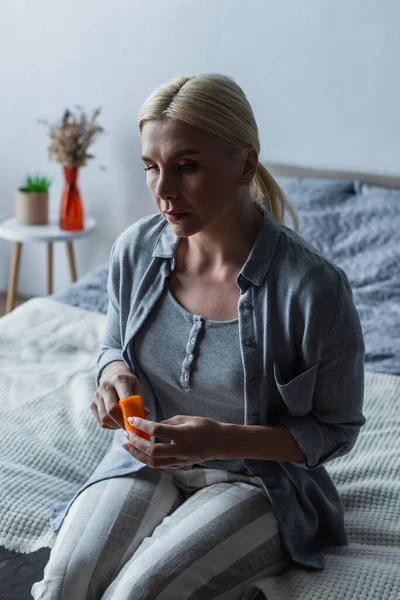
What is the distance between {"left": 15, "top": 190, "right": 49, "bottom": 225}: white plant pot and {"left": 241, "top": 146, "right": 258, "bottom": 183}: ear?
5.64 feet

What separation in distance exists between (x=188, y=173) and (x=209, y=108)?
96 millimetres

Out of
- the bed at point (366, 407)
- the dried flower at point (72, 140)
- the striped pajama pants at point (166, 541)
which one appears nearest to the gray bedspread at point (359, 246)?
the bed at point (366, 407)

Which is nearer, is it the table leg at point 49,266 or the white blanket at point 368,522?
the white blanket at point 368,522

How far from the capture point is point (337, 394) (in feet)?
3.83

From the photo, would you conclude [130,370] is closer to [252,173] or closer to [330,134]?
[252,173]

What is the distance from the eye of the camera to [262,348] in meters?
1.19

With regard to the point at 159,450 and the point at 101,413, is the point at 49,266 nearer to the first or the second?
the point at 101,413

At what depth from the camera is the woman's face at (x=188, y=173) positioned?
1126mm

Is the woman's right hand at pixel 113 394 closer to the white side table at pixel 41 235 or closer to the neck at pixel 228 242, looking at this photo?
the neck at pixel 228 242

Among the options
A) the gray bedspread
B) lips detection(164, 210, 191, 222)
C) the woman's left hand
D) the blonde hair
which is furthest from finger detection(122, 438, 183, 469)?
the gray bedspread

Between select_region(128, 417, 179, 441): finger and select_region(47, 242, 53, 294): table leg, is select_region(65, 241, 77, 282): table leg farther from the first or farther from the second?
select_region(128, 417, 179, 441): finger

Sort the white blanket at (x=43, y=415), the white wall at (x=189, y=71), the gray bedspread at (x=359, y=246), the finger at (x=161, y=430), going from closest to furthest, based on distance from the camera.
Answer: the finger at (x=161, y=430) → the white blanket at (x=43, y=415) → the gray bedspread at (x=359, y=246) → the white wall at (x=189, y=71)

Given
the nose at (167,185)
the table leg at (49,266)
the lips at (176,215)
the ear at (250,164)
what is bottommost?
the table leg at (49,266)

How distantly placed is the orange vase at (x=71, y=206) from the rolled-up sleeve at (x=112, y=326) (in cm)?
144
